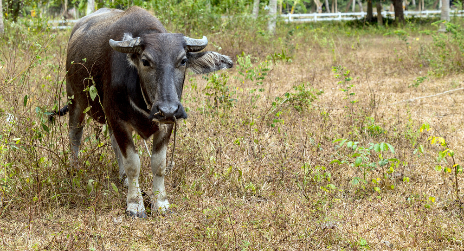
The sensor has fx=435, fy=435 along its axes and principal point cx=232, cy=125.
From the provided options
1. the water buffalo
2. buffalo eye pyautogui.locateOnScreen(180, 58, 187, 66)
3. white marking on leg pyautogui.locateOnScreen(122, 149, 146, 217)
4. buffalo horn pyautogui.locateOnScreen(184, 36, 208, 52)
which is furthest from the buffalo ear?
white marking on leg pyautogui.locateOnScreen(122, 149, 146, 217)

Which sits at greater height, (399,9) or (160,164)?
(399,9)

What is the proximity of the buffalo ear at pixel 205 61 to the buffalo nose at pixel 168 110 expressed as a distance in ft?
2.52

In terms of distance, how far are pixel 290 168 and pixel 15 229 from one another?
2.44 m

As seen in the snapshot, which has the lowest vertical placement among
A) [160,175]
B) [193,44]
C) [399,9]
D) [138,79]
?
[160,175]

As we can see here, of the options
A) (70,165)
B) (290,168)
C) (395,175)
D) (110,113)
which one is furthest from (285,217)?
(70,165)

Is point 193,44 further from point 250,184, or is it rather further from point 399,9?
point 399,9

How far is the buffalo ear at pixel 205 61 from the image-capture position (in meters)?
3.75

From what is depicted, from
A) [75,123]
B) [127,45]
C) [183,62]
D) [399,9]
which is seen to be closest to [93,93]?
[127,45]

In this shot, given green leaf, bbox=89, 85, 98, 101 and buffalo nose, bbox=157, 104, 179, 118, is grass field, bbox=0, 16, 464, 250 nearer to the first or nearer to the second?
green leaf, bbox=89, 85, 98, 101

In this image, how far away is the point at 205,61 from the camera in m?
3.81

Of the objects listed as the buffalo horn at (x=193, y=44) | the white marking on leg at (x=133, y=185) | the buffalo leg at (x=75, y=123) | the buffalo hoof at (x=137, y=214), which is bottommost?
the buffalo hoof at (x=137, y=214)

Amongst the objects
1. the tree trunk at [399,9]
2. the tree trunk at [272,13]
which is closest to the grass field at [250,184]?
the tree trunk at [272,13]

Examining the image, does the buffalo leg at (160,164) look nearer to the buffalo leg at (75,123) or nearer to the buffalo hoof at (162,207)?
the buffalo hoof at (162,207)

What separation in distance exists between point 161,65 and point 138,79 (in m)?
→ 0.38
